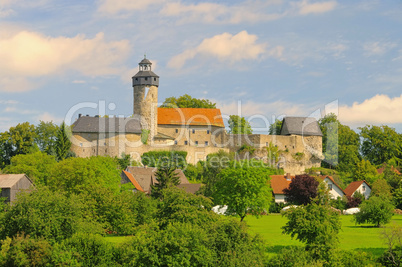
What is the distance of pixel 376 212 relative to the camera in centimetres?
4162

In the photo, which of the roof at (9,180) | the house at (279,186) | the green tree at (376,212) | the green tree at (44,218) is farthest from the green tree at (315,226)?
the house at (279,186)

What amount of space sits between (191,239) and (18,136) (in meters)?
48.8

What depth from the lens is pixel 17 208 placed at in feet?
107

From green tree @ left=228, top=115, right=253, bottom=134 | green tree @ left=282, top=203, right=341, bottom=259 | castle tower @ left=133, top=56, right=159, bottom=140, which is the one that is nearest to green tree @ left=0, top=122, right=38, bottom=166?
castle tower @ left=133, top=56, right=159, bottom=140

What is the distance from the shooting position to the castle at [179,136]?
70.7 meters

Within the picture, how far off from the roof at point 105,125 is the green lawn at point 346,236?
92.3 ft

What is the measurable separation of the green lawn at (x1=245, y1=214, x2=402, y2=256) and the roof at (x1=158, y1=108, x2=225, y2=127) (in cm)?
3017

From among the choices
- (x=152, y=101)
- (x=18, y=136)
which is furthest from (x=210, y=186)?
(x=18, y=136)

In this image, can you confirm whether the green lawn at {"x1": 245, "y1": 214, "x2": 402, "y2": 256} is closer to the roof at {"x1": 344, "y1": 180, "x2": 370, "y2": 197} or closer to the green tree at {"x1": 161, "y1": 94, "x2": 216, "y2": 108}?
the roof at {"x1": 344, "y1": 180, "x2": 370, "y2": 197}

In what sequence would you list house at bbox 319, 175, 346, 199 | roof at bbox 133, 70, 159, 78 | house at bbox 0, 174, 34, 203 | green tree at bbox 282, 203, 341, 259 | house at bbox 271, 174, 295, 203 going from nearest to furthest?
1. green tree at bbox 282, 203, 341, 259
2. house at bbox 0, 174, 34, 203
3. house at bbox 271, 174, 295, 203
4. house at bbox 319, 175, 346, 199
5. roof at bbox 133, 70, 159, 78

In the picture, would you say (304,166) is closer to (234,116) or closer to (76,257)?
(234,116)

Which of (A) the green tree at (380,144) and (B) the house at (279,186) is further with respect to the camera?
(A) the green tree at (380,144)

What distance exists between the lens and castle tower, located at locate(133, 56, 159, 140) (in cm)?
7400

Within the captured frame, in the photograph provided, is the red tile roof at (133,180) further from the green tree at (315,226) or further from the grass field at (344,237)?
the green tree at (315,226)
